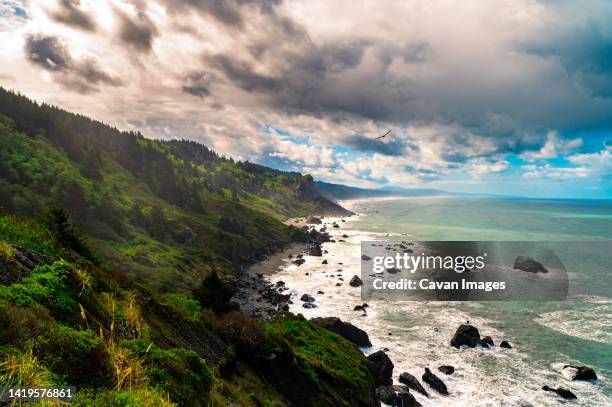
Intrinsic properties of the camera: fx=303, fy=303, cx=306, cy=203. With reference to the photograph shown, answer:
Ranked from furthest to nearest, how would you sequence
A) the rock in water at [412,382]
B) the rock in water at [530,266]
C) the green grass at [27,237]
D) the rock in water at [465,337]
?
the rock in water at [530,266] < the rock in water at [465,337] < the rock in water at [412,382] < the green grass at [27,237]

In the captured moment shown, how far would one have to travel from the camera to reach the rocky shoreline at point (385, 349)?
1245 inches

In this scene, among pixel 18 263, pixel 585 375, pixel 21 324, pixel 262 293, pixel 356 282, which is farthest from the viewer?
pixel 356 282

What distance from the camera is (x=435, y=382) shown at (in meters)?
33.7

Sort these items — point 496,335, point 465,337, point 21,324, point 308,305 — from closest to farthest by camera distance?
point 21,324
point 465,337
point 496,335
point 308,305

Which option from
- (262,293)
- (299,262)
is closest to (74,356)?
(262,293)

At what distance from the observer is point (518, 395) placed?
32.7m

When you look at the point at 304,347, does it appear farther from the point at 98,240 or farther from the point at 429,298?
the point at 98,240

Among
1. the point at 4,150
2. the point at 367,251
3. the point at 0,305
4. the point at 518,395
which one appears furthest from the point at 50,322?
the point at 367,251

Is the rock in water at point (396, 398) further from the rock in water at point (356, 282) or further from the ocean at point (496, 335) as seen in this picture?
the rock in water at point (356, 282)

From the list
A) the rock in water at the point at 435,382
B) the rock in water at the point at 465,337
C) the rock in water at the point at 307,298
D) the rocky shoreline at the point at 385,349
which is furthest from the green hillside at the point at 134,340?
the rock in water at the point at 307,298

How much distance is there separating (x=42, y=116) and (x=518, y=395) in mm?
148187

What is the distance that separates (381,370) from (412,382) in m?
3.64

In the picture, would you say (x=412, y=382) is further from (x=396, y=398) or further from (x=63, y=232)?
(x=63, y=232)

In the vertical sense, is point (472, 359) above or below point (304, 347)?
below
